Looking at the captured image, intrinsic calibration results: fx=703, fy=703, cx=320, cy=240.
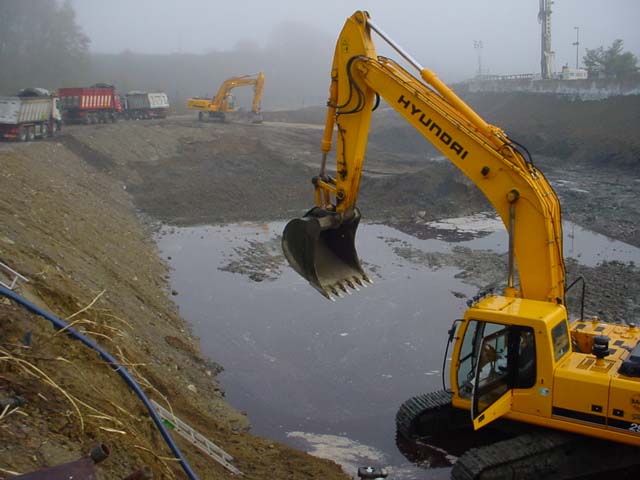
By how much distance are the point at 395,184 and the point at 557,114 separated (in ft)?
75.6

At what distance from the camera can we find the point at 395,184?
25.2 meters

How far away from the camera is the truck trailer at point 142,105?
144 feet

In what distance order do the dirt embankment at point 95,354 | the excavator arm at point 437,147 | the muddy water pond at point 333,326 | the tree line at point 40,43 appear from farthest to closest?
the tree line at point 40,43 < the muddy water pond at point 333,326 < the excavator arm at point 437,147 < the dirt embankment at point 95,354

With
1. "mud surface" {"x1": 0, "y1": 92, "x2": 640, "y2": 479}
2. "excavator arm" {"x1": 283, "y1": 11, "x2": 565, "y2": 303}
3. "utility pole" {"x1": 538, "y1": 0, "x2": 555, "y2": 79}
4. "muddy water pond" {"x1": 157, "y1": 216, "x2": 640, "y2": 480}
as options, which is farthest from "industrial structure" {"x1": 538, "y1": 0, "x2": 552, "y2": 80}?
"excavator arm" {"x1": 283, "y1": 11, "x2": 565, "y2": 303}

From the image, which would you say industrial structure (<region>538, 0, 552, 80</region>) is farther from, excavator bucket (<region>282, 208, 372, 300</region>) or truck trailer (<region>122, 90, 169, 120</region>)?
excavator bucket (<region>282, 208, 372, 300</region>)

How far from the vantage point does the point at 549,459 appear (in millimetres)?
6809

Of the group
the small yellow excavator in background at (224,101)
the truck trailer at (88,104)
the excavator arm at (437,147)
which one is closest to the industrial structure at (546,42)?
the small yellow excavator in background at (224,101)

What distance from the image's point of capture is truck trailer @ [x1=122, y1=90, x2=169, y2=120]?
44037mm

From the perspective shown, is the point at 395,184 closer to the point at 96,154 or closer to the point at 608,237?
the point at 608,237

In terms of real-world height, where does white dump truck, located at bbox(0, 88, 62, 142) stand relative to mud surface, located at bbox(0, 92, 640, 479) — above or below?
above

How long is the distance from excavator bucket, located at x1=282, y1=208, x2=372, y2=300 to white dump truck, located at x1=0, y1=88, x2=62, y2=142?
22209 mm

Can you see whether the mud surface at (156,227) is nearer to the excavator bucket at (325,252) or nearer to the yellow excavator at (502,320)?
the yellow excavator at (502,320)

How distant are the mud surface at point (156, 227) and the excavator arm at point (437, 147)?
8.01 ft

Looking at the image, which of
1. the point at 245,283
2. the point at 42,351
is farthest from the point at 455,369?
the point at 245,283
